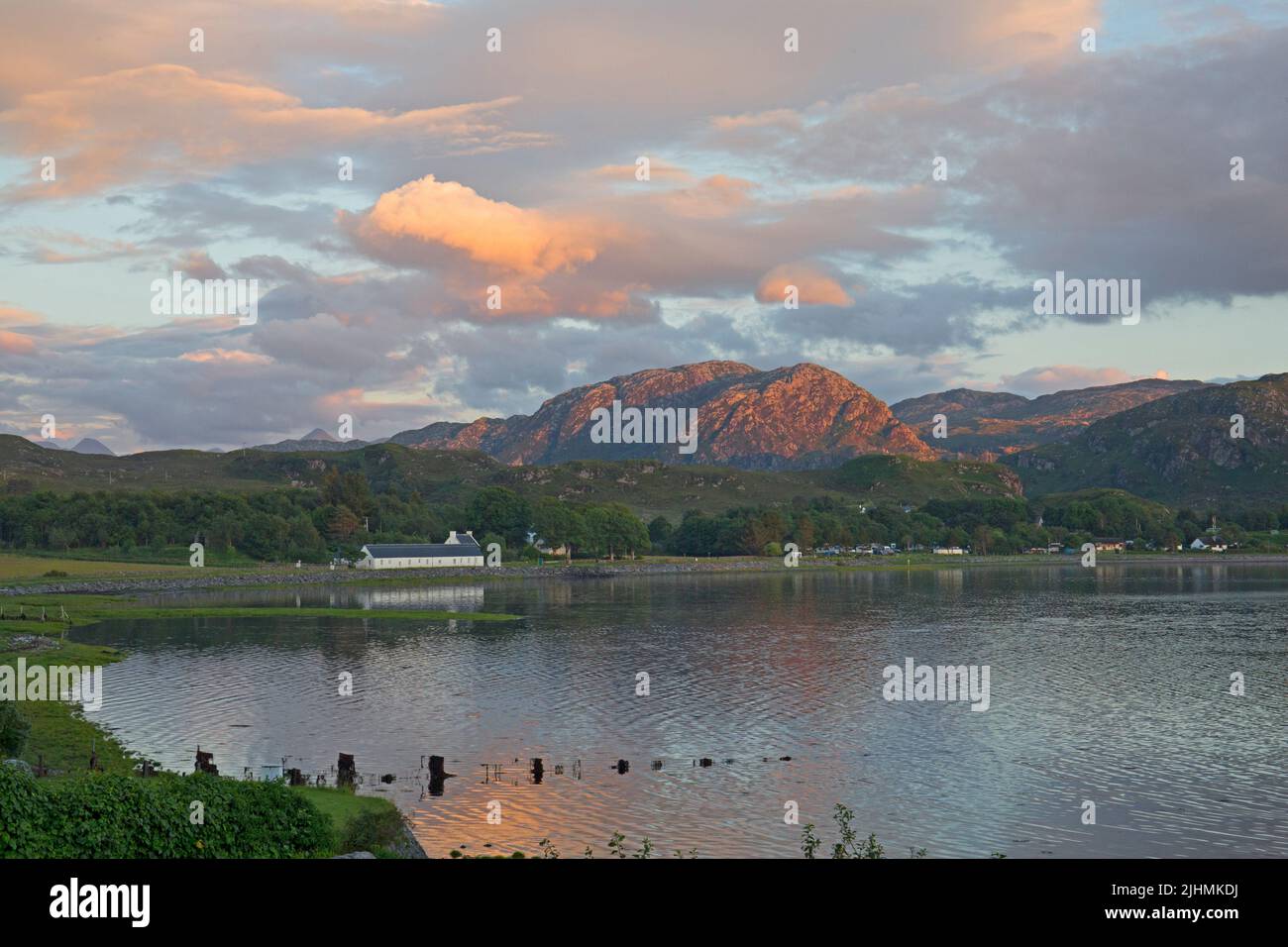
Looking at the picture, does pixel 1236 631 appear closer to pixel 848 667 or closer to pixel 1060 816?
pixel 848 667

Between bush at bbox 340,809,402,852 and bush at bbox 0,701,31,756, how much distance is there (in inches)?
721

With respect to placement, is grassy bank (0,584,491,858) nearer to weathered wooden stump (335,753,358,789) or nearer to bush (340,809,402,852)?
bush (340,809,402,852)

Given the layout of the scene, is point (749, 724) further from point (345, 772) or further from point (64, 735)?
point (64, 735)

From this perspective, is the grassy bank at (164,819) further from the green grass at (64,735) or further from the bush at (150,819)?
the green grass at (64,735)

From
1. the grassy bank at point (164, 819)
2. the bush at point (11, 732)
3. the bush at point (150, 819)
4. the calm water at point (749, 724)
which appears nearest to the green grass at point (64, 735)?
the grassy bank at point (164, 819)

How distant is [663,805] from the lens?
43.7 m

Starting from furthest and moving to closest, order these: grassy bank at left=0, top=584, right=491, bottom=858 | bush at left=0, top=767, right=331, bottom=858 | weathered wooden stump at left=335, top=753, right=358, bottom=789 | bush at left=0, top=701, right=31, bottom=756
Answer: weathered wooden stump at left=335, top=753, right=358, bottom=789
bush at left=0, top=701, right=31, bottom=756
grassy bank at left=0, top=584, right=491, bottom=858
bush at left=0, top=767, right=331, bottom=858

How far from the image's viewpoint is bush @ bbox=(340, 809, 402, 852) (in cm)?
3112

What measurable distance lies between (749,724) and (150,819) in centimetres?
4229

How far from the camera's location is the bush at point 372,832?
1225 inches

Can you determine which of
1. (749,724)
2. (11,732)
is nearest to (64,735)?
(11,732)

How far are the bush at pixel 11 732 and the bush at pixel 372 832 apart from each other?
60.1 feet

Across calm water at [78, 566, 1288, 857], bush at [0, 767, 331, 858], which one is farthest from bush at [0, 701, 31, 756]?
bush at [0, 767, 331, 858]
